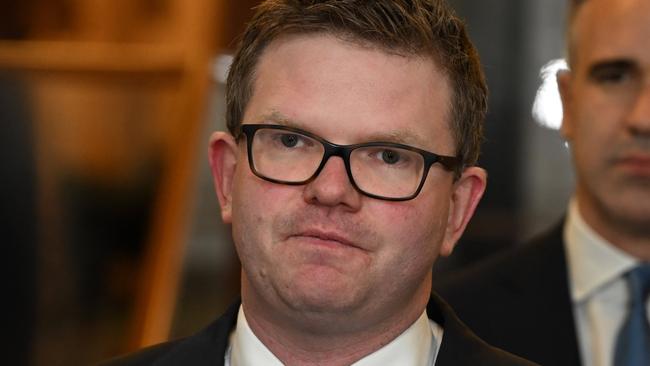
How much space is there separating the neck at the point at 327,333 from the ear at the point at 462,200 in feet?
0.38

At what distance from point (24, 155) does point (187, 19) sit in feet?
1.95

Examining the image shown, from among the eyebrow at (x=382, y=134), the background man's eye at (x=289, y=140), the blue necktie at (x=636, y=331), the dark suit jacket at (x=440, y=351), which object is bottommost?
the blue necktie at (x=636, y=331)

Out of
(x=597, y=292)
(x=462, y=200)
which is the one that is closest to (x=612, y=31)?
(x=597, y=292)

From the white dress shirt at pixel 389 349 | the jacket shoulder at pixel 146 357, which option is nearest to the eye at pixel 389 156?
the white dress shirt at pixel 389 349

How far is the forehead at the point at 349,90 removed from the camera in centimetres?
185

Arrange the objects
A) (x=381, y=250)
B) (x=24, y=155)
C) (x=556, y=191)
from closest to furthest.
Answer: (x=381, y=250) → (x=24, y=155) → (x=556, y=191)

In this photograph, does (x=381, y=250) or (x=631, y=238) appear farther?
(x=631, y=238)

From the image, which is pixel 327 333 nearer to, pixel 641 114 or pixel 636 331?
pixel 636 331

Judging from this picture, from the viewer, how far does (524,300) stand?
272 centimetres

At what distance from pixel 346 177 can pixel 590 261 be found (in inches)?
40.5

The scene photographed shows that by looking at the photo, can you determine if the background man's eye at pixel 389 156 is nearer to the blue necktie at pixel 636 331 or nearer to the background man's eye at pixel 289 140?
the background man's eye at pixel 289 140

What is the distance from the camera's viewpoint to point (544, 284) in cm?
273

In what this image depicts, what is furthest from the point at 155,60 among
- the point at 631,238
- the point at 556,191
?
the point at 631,238

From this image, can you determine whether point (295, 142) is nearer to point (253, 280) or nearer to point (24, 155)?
point (253, 280)
